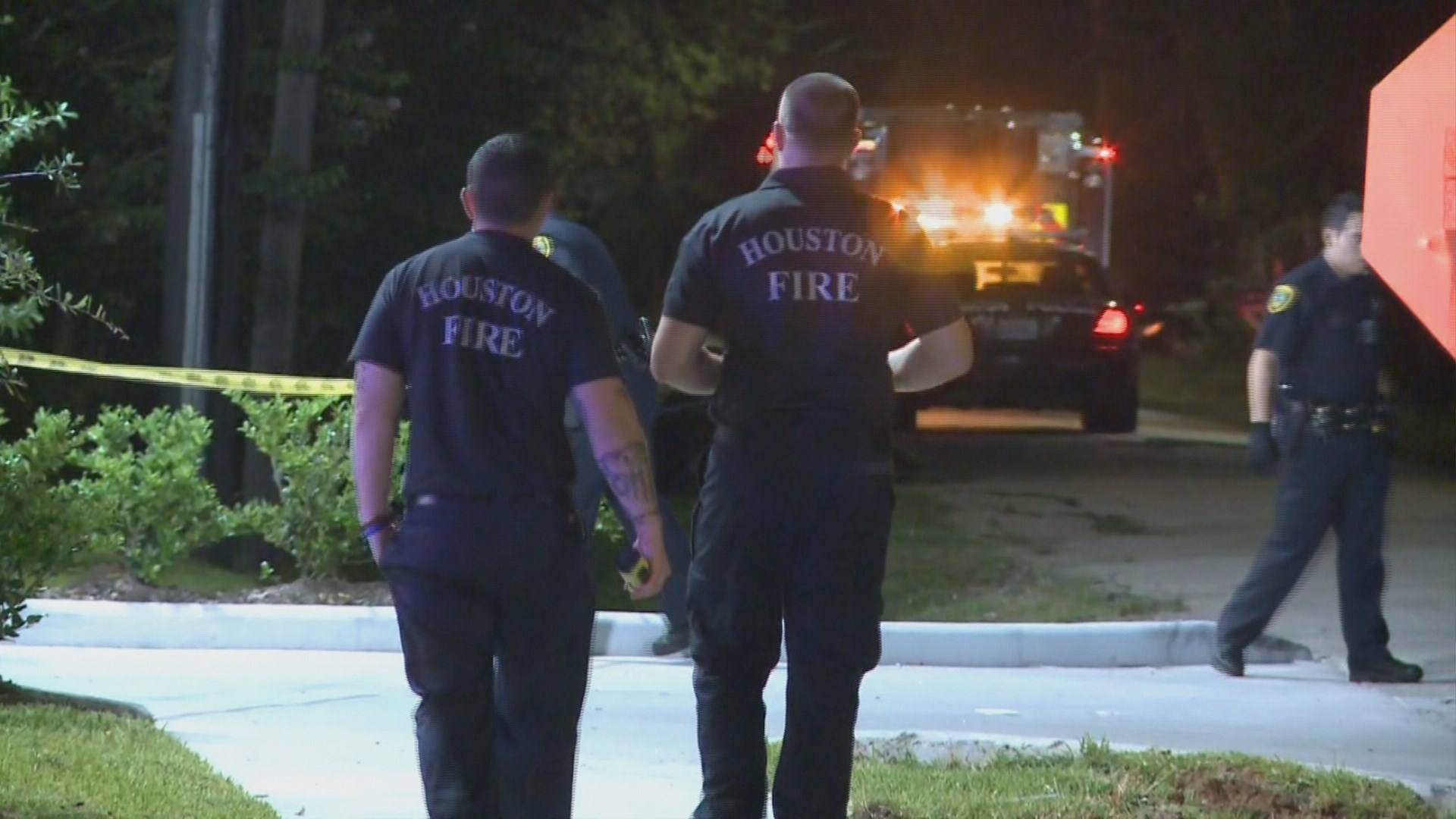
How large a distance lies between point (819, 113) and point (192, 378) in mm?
4902

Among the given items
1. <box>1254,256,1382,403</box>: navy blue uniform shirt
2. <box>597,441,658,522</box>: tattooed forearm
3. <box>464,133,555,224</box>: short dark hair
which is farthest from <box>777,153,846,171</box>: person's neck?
<box>1254,256,1382,403</box>: navy blue uniform shirt

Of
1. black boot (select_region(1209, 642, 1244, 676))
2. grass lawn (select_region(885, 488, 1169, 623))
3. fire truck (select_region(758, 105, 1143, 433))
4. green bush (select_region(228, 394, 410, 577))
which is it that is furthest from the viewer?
fire truck (select_region(758, 105, 1143, 433))

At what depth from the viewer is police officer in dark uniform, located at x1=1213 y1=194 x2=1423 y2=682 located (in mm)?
7645

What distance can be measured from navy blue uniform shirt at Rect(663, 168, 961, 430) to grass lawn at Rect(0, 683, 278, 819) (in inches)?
71.0

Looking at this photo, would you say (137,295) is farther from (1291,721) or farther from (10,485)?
(1291,721)

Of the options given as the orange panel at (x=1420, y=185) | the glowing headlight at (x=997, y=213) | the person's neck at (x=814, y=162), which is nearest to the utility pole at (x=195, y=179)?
the person's neck at (x=814, y=162)

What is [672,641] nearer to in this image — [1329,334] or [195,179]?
[1329,334]

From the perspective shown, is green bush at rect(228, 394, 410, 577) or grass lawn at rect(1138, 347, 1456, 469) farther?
grass lawn at rect(1138, 347, 1456, 469)

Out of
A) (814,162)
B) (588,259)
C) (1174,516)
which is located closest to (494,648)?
(814,162)

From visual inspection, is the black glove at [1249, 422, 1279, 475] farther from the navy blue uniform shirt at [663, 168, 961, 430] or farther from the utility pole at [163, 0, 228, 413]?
the utility pole at [163, 0, 228, 413]

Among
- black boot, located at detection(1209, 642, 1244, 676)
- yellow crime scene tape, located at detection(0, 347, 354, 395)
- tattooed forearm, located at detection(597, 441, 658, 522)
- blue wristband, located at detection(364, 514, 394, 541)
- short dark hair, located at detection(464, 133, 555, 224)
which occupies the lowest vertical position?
black boot, located at detection(1209, 642, 1244, 676)

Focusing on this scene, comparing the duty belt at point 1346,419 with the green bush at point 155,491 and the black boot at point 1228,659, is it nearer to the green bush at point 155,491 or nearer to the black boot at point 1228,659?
the black boot at point 1228,659

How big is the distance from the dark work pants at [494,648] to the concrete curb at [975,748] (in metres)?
2.03

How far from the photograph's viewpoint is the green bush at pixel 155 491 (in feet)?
28.3
